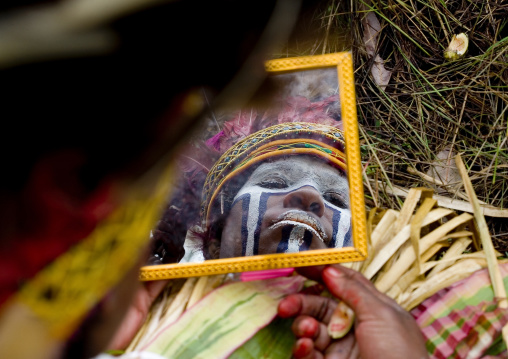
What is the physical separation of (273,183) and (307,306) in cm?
32

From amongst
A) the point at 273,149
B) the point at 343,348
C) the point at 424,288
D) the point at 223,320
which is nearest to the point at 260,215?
the point at 273,149

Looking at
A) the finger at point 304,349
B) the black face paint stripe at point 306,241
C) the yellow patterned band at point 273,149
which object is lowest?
the finger at point 304,349

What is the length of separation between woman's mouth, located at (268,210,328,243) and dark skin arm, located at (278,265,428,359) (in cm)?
12

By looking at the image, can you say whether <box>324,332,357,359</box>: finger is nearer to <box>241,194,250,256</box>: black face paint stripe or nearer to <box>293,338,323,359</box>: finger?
<box>293,338,323,359</box>: finger

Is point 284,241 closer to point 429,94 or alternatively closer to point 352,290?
point 352,290

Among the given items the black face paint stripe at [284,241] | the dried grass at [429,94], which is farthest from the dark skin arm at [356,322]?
the dried grass at [429,94]

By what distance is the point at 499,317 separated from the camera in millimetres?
1014

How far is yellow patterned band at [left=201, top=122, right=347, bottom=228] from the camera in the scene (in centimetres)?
104

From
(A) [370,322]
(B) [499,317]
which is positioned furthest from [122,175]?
(B) [499,317]

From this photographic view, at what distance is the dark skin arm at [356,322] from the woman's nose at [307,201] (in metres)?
0.16

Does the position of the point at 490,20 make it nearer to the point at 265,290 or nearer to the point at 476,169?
the point at 476,169

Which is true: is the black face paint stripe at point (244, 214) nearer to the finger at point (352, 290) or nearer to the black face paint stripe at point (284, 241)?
the black face paint stripe at point (284, 241)

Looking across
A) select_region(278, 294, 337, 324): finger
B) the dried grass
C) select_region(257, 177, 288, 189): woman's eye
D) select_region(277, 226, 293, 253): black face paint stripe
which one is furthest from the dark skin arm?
the dried grass

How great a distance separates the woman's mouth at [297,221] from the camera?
1.03 m
